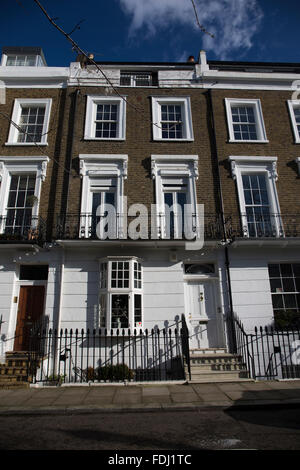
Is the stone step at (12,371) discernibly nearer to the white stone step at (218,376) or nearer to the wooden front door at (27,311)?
the wooden front door at (27,311)

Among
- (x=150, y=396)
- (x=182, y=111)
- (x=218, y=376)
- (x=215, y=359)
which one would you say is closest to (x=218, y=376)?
(x=218, y=376)

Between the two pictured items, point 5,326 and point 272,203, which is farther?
point 272,203

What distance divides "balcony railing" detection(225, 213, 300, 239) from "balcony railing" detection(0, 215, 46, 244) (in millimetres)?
6581

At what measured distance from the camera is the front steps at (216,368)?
26.1 feet

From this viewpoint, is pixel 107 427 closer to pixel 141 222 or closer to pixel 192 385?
Result: pixel 192 385

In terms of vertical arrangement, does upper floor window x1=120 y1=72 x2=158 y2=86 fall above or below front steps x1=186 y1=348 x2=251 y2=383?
above

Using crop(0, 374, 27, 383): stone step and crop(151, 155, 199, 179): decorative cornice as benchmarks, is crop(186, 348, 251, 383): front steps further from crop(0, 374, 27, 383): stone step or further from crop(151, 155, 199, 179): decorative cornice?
crop(151, 155, 199, 179): decorative cornice

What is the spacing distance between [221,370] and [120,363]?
3005 millimetres

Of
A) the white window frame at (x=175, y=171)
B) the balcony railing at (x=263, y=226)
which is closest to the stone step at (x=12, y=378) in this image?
the white window frame at (x=175, y=171)

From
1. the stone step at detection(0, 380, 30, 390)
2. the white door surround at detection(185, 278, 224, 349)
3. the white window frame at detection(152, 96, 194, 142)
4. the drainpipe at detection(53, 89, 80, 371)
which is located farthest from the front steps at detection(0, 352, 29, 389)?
the white window frame at detection(152, 96, 194, 142)

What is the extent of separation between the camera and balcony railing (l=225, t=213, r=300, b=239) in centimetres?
1050
